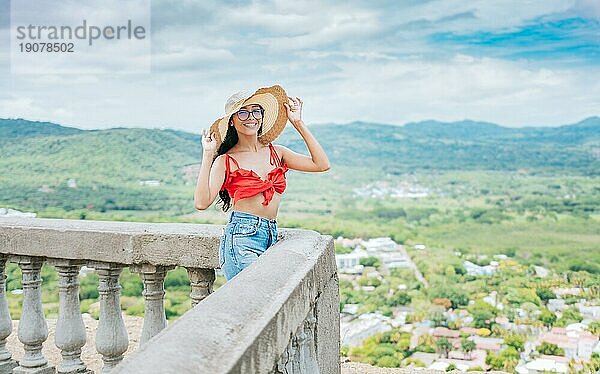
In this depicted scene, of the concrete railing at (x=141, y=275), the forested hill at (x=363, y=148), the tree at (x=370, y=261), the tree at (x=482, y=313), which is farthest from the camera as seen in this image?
the forested hill at (x=363, y=148)

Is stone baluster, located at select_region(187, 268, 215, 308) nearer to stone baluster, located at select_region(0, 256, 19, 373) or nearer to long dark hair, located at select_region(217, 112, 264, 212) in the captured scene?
long dark hair, located at select_region(217, 112, 264, 212)

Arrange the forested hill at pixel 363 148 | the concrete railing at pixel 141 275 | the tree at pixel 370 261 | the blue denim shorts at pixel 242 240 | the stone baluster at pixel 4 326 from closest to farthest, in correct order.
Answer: the concrete railing at pixel 141 275 → the blue denim shorts at pixel 242 240 → the stone baluster at pixel 4 326 → the tree at pixel 370 261 → the forested hill at pixel 363 148

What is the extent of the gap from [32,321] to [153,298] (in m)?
0.69

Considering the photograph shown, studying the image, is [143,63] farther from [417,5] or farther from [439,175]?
[417,5]

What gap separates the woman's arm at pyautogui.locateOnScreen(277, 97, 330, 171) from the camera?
3.72 meters

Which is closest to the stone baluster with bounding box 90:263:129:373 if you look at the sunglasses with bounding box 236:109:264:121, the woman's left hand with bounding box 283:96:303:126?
the sunglasses with bounding box 236:109:264:121

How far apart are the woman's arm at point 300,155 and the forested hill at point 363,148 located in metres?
12.5

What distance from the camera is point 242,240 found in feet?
11.2

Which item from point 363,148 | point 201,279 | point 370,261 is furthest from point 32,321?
point 363,148

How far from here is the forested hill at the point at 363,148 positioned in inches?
887

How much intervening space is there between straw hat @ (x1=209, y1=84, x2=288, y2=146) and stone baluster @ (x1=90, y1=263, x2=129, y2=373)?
0.85 meters

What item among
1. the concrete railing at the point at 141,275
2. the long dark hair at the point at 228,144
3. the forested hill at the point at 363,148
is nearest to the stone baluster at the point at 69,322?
the concrete railing at the point at 141,275

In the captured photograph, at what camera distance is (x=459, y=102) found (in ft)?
170

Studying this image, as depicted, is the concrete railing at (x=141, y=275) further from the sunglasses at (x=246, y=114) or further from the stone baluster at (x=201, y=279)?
the sunglasses at (x=246, y=114)
